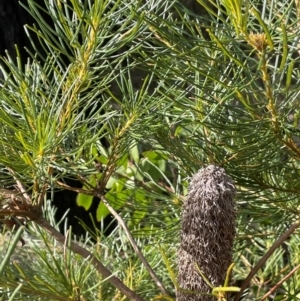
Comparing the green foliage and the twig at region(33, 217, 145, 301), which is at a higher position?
the green foliage

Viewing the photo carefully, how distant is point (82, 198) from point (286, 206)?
0.53 meters

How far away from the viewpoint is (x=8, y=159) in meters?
0.39

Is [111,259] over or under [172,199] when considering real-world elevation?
under

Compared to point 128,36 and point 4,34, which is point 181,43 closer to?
point 128,36

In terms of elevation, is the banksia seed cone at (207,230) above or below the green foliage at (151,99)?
below

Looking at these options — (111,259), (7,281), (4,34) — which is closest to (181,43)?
(7,281)

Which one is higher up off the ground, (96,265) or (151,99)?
(151,99)

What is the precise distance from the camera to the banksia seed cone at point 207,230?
1.17 feet

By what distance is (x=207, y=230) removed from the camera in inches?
14.1

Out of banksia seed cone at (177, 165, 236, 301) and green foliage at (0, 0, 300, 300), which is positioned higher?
green foliage at (0, 0, 300, 300)

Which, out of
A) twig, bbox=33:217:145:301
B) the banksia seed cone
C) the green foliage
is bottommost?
twig, bbox=33:217:145:301

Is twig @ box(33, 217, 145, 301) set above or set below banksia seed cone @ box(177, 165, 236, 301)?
below

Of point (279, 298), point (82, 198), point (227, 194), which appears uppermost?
point (227, 194)

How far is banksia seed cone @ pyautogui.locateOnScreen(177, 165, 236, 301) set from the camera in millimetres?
357
